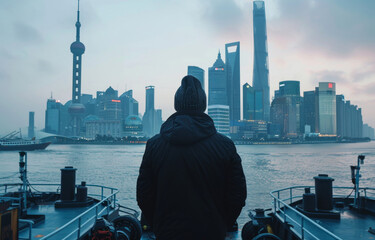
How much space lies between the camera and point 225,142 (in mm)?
2844

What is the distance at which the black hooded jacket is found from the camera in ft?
8.91

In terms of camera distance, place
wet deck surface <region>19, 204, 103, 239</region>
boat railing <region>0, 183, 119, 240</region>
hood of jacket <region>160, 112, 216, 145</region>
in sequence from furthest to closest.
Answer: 1. wet deck surface <region>19, 204, 103, 239</region>
2. boat railing <region>0, 183, 119, 240</region>
3. hood of jacket <region>160, 112, 216, 145</region>

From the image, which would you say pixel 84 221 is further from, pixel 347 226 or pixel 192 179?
pixel 192 179

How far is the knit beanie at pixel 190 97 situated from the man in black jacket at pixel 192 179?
6 cm

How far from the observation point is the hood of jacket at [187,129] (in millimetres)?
2709

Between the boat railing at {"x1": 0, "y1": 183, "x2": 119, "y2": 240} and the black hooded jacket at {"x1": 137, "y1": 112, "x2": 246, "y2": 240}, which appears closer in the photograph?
the black hooded jacket at {"x1": 137, "y1": 112, "x2": 246, "y2": 240}

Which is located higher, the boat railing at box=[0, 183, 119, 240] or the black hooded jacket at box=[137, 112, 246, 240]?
the black hooded jacket at box=[137, 112, 246, 240]

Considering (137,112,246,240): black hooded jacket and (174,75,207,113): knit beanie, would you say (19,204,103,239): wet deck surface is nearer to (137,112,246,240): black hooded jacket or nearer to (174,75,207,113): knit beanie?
(137,112,246,240): black hooded jacket

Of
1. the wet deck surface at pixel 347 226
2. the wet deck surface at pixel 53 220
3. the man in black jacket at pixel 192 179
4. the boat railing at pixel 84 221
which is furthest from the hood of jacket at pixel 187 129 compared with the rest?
the wet deck surface at pixel 53 220

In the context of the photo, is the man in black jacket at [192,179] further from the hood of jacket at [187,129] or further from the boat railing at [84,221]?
the boat railing at [84,221]

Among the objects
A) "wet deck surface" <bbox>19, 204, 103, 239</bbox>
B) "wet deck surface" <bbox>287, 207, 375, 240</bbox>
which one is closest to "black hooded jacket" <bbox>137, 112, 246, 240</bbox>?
"wet deck surface" <bbox>287, 207, 375, 240</bbox>

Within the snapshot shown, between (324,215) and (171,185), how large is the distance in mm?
10752

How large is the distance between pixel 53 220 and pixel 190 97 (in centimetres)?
1054

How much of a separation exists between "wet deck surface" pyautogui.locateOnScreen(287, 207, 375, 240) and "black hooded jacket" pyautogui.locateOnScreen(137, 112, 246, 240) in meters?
7.22
